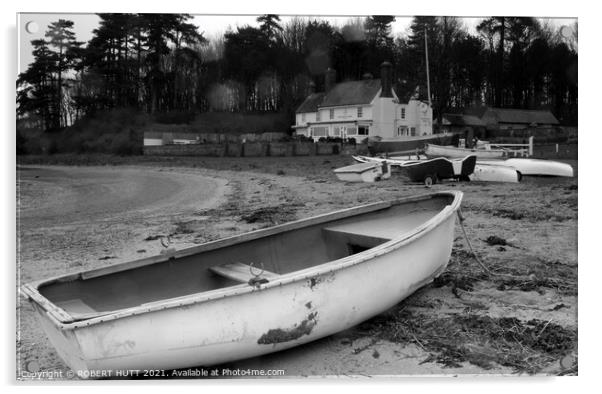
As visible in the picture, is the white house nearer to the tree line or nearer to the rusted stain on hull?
the tree line

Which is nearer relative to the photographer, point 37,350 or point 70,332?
point 70,332

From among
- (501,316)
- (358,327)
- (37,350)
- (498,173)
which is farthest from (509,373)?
(498,173)

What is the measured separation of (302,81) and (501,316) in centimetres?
269

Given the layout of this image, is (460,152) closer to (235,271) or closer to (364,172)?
(364,172)

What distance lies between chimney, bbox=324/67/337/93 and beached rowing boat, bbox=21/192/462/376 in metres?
1.56

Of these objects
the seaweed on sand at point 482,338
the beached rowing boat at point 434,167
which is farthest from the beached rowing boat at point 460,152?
the seaweed on sand at point 482,338

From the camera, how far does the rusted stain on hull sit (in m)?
2.94

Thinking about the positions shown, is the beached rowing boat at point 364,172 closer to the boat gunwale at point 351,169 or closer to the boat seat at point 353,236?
the boat gunwale at point 351,169

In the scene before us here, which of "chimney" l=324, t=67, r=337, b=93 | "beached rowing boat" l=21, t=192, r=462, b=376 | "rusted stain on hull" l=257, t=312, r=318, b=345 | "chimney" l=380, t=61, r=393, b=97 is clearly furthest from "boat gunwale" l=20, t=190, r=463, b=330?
"chimney" l=324, t=67, r=337, b=93

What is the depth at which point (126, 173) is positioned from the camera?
16.8ft

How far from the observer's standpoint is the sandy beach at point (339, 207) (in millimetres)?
3402

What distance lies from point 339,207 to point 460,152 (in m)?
1.52

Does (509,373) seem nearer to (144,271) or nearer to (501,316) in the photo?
(501,316)

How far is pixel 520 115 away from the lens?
5344mm
